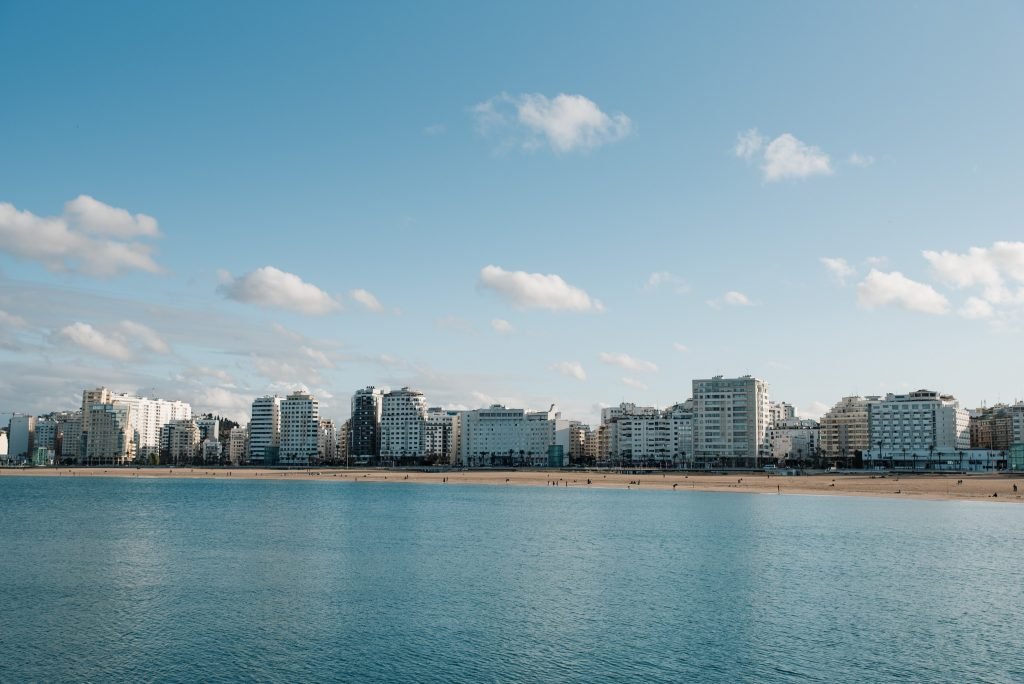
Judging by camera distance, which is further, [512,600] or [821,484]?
[821,484]

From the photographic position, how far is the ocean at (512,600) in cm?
3494

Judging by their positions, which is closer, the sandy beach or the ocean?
the ocean

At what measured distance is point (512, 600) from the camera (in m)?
47.1

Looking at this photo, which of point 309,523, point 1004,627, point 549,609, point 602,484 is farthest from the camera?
point 602,484

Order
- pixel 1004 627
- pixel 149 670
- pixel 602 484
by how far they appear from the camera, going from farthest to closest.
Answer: pixel 602 484 → pixel 1004 627 → pixel 149 670

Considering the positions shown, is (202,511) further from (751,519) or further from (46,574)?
(751,519)

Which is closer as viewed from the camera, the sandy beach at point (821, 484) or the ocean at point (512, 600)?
the ocean at point (512, 600)

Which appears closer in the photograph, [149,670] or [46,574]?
[149,670]

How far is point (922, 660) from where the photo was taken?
116ft

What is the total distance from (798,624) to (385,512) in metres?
69.3

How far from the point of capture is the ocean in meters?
34.9

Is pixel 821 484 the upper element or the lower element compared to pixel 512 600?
lower

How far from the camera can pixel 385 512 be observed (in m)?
104

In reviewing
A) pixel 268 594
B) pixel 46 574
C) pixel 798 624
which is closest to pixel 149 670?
pixel 268 594
